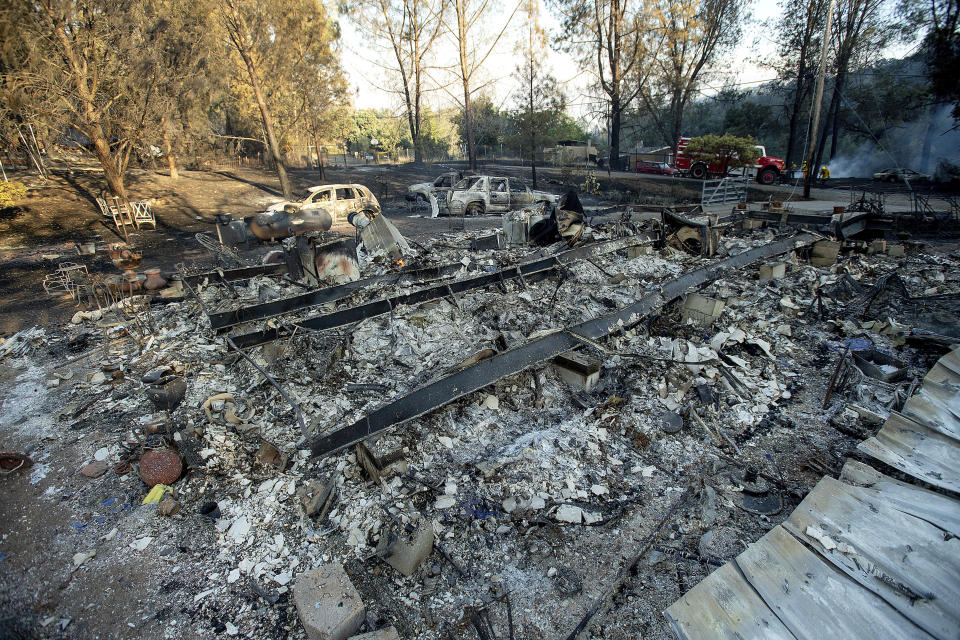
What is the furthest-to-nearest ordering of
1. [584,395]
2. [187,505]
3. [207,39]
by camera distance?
[207,39] → [584,395] → [187,505]

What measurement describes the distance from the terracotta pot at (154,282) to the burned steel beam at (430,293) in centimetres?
389

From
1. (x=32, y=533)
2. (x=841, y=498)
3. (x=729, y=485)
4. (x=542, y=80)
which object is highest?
(x=542, y=80)

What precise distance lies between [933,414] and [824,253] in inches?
264

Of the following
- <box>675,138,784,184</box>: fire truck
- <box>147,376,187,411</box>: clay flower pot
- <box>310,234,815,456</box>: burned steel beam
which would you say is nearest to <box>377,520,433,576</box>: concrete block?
<box>310,234,815,456</box>: burned steel beam

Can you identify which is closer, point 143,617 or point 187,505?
point 143,617

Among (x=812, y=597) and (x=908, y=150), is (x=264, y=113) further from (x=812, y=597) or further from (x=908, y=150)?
(x=908, y=150)

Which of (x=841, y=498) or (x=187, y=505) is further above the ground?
(x=841, y=498)

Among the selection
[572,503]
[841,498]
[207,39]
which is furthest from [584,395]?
[207,39]

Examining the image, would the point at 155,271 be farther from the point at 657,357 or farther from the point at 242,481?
the point at 657,357

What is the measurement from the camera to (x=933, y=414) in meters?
3.33

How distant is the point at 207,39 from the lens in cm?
1406

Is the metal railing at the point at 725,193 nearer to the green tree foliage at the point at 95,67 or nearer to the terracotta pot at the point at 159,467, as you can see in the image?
the terracotta pot at the point at 159,467

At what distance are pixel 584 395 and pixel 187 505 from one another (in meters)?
3.56

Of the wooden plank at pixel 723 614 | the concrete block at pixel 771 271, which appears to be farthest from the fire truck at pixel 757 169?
the wooden plank at pixel 723 614
